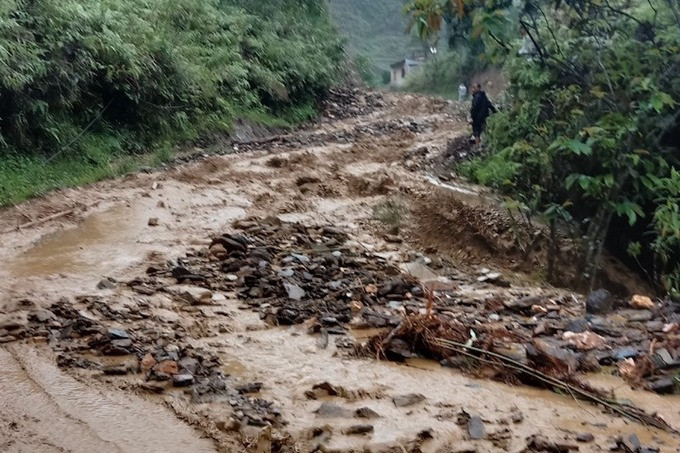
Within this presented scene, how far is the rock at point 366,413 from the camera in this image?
12.1ft

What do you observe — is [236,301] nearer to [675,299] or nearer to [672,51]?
[675,299]

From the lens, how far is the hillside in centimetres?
5000

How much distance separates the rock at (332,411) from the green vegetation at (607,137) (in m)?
4.25

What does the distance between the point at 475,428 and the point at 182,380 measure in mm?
1641

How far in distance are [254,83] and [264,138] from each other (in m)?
3.10

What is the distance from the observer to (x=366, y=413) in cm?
371

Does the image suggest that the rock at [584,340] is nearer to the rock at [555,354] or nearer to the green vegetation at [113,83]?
the rock at [555,354]

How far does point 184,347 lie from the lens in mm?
4543

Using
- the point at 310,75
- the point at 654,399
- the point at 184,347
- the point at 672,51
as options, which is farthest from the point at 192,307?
the point at 310,75

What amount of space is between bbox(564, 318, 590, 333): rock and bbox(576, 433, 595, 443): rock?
5.94 ft

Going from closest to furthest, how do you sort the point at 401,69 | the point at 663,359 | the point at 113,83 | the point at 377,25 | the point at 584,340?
the point at 663,359 → the point at 584,340 → the point at 113,83 → the point at 401,69 → the point at 377,25

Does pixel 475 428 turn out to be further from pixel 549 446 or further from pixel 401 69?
pixel 401 69

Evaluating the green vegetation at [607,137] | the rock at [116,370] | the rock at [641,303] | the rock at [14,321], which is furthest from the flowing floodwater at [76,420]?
the green vegetation at [607,137]

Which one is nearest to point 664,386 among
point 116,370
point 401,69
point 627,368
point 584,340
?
point 627,368
